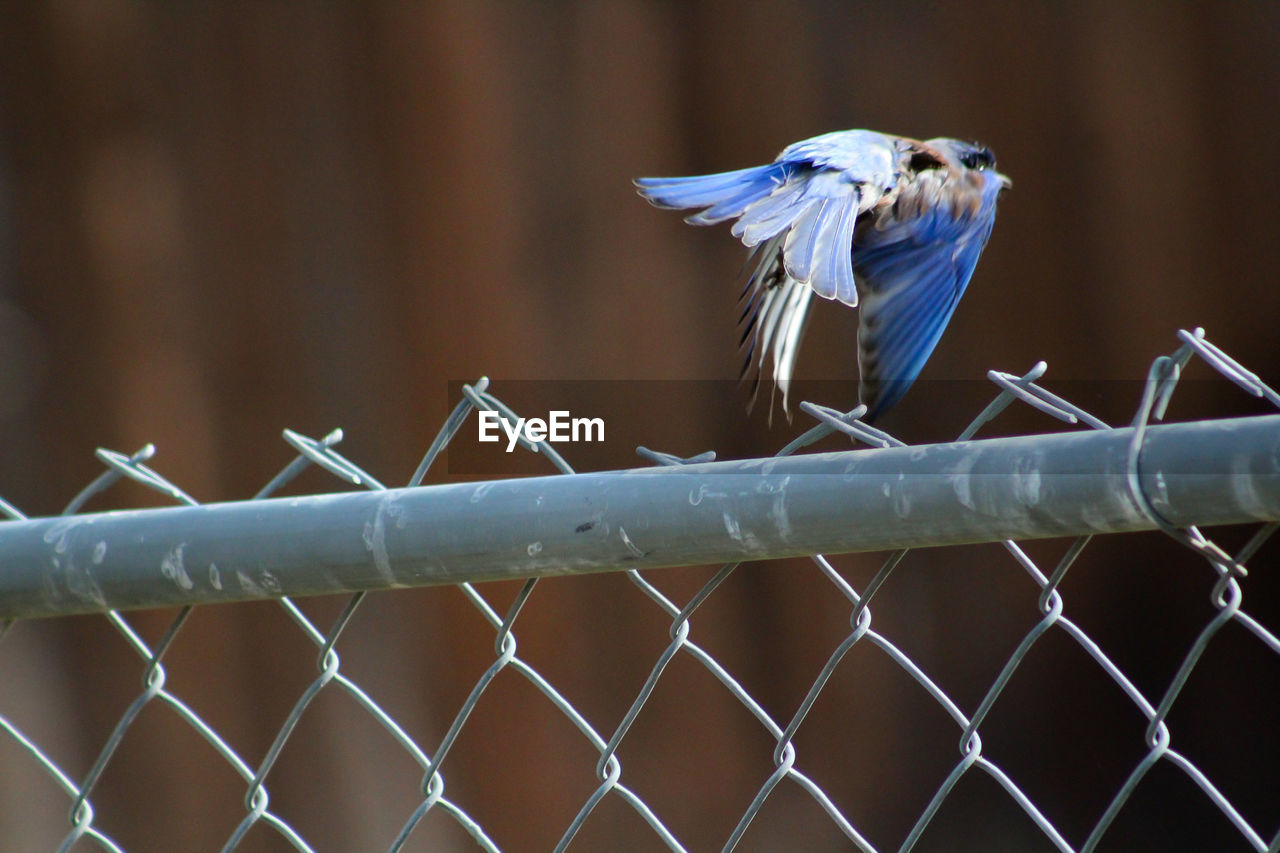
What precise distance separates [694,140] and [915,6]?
0.53m

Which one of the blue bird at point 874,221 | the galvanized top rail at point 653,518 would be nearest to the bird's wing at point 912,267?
the blue bird at point 874,221

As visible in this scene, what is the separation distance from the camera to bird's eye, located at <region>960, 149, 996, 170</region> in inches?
61.1

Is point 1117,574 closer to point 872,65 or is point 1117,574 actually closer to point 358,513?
point 872,65

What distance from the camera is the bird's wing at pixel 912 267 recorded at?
1440 millimetres

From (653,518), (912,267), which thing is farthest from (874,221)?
(653,518)

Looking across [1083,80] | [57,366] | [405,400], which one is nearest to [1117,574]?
[1083,80]

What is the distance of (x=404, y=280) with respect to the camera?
2344mm

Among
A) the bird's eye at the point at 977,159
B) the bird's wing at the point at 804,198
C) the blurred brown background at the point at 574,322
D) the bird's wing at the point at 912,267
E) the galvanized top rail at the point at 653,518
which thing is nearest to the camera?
the galvanized top rail at the point at 653,518

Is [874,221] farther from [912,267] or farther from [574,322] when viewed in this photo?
[574,322]

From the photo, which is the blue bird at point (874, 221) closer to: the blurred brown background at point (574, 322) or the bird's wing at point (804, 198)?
the bird's wing at point (804, 198)

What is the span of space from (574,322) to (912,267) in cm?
99

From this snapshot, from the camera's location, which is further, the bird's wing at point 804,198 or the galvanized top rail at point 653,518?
the bird's wing at point 804,198

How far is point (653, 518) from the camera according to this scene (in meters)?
0.62

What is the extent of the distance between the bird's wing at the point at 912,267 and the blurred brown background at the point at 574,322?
2.77 ft
